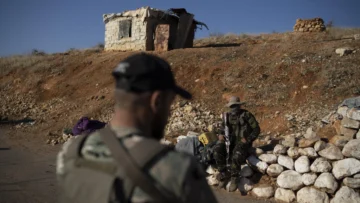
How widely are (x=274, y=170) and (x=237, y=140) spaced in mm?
889

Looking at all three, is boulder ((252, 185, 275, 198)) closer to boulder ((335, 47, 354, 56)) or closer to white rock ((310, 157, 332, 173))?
white rock ((310, 157, 332, 173))

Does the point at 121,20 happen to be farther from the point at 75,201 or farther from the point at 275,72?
the point at 75,201

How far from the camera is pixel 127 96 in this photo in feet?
4.30

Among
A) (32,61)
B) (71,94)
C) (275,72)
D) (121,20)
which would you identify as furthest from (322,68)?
(32,61)

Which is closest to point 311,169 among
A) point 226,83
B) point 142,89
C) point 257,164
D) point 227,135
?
→ point 257,164

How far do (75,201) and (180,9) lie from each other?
1881cm

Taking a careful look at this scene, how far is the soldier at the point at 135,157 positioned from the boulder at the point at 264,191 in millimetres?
4705

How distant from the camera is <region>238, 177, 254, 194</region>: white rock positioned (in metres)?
5.95

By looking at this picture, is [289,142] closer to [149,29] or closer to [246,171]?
[246,171]

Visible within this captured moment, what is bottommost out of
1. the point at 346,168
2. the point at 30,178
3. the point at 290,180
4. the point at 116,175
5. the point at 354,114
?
the point at 30,178

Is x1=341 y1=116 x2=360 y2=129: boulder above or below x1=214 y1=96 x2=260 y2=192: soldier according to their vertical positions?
above

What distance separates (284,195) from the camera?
5500mm

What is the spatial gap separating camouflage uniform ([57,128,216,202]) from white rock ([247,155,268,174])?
491cm

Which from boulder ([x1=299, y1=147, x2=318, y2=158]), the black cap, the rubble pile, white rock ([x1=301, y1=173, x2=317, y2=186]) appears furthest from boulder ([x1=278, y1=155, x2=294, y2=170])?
the black cap
